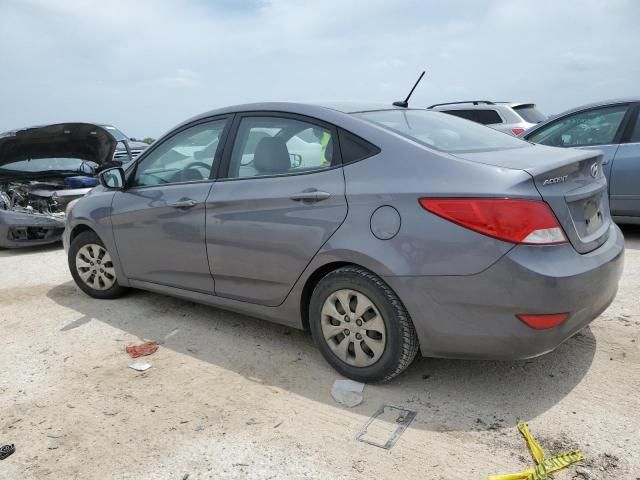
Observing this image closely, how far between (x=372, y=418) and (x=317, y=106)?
→ 184 centimetres

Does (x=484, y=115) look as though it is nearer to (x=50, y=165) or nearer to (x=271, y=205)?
(x=50, y=165)

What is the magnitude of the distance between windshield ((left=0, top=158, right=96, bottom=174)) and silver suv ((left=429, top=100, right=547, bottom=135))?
6.00m

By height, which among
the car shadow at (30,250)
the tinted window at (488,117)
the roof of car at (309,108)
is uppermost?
the tinted window at (488,117)

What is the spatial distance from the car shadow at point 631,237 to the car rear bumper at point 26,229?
6.65m

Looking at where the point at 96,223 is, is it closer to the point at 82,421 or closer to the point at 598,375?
the point at 82,421

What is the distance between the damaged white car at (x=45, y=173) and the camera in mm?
6961

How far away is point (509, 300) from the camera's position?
8.25 feet

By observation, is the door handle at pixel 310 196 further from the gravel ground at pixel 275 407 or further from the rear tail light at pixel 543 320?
the rear tail light at pixel 543 320

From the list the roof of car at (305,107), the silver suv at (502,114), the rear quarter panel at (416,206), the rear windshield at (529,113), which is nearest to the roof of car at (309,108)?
the roof of car at (305,107)

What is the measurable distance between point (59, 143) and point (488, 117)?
7.26 m

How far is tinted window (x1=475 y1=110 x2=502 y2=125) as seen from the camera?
391 inches

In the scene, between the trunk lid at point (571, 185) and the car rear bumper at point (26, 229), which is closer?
the trunk lid at point (571, 185)

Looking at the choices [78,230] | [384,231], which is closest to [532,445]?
[384,231]

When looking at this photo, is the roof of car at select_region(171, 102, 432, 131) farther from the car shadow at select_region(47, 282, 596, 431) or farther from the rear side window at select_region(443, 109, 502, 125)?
the rear side window at select_region(443, 109, 502, 125)
